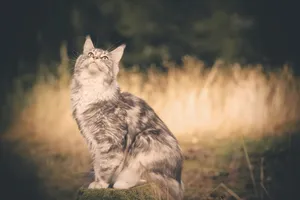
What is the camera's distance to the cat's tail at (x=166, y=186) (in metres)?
4.01

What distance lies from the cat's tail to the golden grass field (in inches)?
88.9

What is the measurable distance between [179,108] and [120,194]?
368 centimetres

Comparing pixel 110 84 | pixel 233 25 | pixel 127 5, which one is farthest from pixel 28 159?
pixel 233 25

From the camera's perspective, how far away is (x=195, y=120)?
23.9 feet

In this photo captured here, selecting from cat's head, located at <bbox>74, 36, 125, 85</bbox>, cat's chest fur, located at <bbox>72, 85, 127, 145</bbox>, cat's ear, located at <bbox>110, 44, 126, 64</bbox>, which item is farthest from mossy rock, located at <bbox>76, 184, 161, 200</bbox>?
cat's ear, located at <bbox>110, 44, 126, 64</bbox>

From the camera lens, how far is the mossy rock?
3.77 metres

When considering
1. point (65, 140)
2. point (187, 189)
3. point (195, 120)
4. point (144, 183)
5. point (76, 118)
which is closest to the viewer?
point (144, 183)

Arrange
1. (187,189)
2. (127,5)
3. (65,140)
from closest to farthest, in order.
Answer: (187,189), (65,140), (127,5)

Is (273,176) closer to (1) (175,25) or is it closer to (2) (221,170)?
(2) (221,170)

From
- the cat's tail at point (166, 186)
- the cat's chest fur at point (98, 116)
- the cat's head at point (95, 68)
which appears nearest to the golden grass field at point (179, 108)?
the cat's chest fur at point (98, 116)

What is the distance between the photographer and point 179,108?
734 cm

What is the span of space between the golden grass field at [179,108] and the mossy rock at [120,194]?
2.31 m

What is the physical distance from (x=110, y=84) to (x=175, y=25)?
535 centimetres

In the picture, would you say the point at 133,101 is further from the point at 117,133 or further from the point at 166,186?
the point at 166,186
